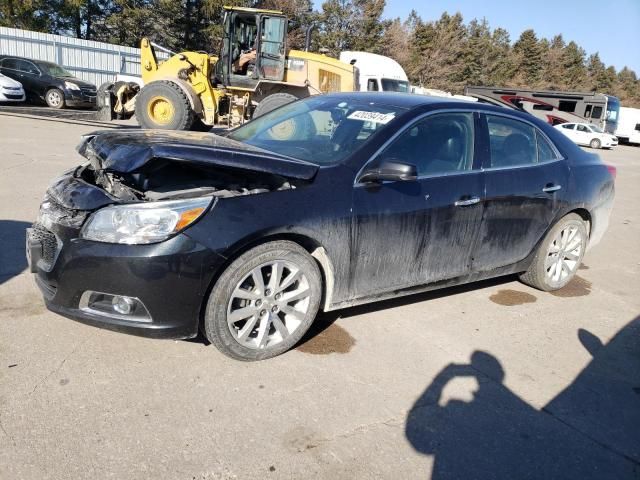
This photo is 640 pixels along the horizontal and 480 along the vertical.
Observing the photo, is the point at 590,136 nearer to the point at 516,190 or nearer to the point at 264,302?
the point at 516,190

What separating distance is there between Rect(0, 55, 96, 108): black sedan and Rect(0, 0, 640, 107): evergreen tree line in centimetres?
764

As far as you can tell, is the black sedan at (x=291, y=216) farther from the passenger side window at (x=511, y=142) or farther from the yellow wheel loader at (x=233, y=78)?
the yellow wheel loader at (x=233, y=78)

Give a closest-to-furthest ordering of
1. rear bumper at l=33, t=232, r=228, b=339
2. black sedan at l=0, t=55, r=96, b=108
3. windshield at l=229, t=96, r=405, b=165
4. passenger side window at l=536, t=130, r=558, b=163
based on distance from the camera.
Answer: rear bumper at l=33, t=232, r=228, b=339
windshield at l=229, t=96, r=405, b=165
passenger side window at l=536, t=130, r=558, b=163
black sedan at l=0, t=55, r=96, b=108

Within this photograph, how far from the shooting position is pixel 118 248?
2.73 meters

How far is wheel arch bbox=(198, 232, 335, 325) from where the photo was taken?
113 inches

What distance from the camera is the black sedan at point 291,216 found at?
2.78m

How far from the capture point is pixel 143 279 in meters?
2.71

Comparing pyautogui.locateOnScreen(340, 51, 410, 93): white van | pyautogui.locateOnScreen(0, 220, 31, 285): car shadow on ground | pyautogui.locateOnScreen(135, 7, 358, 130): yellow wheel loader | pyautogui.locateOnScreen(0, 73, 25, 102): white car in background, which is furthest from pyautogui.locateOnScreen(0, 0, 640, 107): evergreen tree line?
pyautogui.locateOnScreen(0, 220, 31, 285): car shadow on ground

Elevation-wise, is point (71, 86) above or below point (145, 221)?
above

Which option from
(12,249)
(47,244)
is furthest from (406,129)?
(12,249)

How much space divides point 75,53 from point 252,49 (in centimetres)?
1658

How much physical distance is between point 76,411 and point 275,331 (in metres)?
1.14

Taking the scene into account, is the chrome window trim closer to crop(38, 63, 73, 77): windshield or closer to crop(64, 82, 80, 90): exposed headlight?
crop(64, 82, 80, 90): exposed headlight

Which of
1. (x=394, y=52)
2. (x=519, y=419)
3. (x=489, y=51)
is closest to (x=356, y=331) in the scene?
(x=519, y=419)
